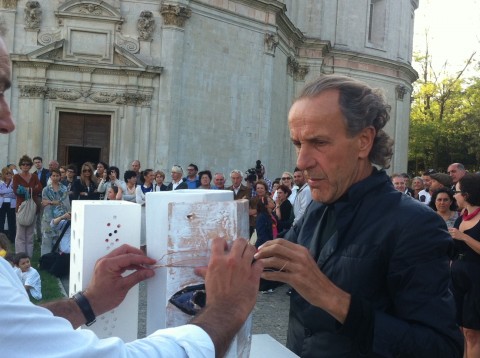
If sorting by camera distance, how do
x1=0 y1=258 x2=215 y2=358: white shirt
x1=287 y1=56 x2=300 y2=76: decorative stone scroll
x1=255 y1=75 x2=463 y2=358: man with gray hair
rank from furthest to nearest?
x1=287 y1=56 x2=300 y2=76: decorative stone scroll
x1=255 y1=75 x2=463 y2=358: man with gray hair
x1=0 y1=258 x2=215 y2=358: white shirt

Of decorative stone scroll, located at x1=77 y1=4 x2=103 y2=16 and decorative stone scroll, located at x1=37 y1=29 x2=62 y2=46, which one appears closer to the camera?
decorative stone scroll, located at x1=37 y1=29 x2=62 y2=46

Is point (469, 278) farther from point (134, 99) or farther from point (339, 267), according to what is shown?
point (134, 99)

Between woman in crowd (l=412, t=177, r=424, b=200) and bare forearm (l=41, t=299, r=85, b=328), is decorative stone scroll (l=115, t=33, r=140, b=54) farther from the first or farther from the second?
bare forearm (l=41, t=299, r=85, b=328)

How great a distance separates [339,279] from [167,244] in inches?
24.7

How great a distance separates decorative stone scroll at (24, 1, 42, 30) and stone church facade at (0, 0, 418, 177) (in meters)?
0.03

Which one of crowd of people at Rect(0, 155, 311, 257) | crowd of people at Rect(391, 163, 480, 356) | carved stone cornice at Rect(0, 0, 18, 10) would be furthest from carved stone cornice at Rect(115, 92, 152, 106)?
crowd of people at Rect(391, 163, 480, 356)

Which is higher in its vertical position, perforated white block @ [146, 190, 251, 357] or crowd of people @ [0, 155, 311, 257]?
perforated white block @ [146, 190, 251, 357]

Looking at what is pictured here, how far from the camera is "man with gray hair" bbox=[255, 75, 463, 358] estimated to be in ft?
6.18

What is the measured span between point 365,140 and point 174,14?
60.5 feet

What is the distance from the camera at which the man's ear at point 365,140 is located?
219 cm

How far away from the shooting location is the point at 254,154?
22594mm

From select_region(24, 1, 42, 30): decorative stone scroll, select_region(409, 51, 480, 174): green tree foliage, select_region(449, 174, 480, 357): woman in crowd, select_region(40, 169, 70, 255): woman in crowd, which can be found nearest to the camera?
select_region(449, 174, 480, 357): woman in crowd

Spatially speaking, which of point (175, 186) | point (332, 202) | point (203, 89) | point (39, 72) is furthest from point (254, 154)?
point (332, 202)

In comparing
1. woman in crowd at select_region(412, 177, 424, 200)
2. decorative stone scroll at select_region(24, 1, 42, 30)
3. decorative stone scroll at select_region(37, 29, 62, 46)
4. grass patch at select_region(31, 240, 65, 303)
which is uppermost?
decorative stone scroll at select_region(24, 1, 42, 30)
